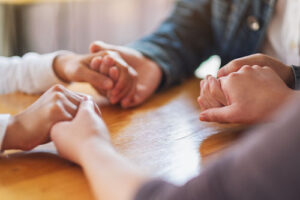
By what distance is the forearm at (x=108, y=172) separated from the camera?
0.93 feet

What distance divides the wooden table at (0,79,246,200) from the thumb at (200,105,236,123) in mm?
12

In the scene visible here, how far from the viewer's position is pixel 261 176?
211 mm

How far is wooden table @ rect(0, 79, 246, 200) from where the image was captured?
34cm

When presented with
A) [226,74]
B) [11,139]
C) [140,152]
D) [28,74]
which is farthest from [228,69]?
[28,74]

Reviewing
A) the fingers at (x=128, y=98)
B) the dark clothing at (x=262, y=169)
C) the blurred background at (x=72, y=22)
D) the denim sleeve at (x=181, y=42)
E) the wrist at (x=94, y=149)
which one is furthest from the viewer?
the blurred background at (x=72, y=22)

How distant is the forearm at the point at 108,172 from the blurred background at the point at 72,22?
42.6 inches

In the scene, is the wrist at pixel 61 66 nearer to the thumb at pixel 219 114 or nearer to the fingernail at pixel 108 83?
the fingernail at pixel 108 83

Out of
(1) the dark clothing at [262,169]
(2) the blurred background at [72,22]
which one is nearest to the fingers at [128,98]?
(1) the dark clothing at [262,169]

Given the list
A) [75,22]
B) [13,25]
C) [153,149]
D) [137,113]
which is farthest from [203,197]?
[13,25]

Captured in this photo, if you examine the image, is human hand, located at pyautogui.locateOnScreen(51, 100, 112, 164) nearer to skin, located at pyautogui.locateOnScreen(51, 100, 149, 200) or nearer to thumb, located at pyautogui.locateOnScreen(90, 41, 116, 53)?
skin, located at pyautogui.locateOnScreen(51, 100, 149, 200)

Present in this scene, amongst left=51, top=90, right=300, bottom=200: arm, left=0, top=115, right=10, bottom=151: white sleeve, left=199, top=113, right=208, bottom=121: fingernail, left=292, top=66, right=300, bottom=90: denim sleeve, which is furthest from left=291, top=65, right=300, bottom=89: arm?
left=0, top=115, right=10, bottom=151: white sleeve

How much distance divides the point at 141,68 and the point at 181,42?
0.15 metres

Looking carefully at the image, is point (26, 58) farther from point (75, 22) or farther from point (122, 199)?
point (75, 22)

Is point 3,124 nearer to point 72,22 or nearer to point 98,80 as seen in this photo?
point 98,80
